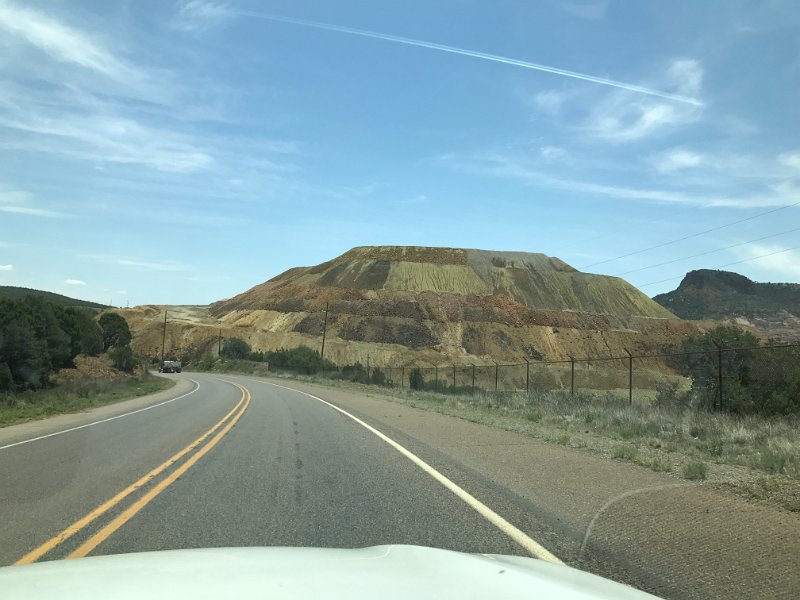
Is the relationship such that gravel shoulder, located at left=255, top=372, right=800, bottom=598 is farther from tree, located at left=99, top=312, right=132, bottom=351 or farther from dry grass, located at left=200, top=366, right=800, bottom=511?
tree, located at left=99, top=312, right=132, bottom=351

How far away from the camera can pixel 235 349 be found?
3824 inches

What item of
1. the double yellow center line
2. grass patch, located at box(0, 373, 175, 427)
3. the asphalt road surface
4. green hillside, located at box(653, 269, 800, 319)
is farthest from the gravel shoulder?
green hillside, located at box(653, 269, 800, 319)

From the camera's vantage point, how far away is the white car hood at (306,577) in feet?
11.2

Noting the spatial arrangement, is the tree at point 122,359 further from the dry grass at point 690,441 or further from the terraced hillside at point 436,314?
the dry grass at point 690,441

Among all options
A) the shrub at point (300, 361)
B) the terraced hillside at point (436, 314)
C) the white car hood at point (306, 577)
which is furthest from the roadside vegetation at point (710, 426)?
the terraced hillside at point (436, 314)

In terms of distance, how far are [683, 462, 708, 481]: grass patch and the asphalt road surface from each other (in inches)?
15.6

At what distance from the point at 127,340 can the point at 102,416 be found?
66.5 metres

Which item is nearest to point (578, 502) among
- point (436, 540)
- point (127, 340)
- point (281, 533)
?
point (436, 540)

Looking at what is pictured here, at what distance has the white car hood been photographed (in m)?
3.41

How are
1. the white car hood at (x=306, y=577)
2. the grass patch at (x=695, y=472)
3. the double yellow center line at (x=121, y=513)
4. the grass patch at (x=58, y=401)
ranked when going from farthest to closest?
1. the grass patch at (x=58, y=401)
2. the grass patch at (x=695, y=472)
3. the double yellow center line at (x=121, y=513)
4. the white car hood at (x=306, y=577)

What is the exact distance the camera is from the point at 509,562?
14.6 feet

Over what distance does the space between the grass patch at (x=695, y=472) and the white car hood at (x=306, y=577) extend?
5892 mm

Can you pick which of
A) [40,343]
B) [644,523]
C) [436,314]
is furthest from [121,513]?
[436,314]

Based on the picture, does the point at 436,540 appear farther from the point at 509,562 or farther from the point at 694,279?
the point at 694,279
